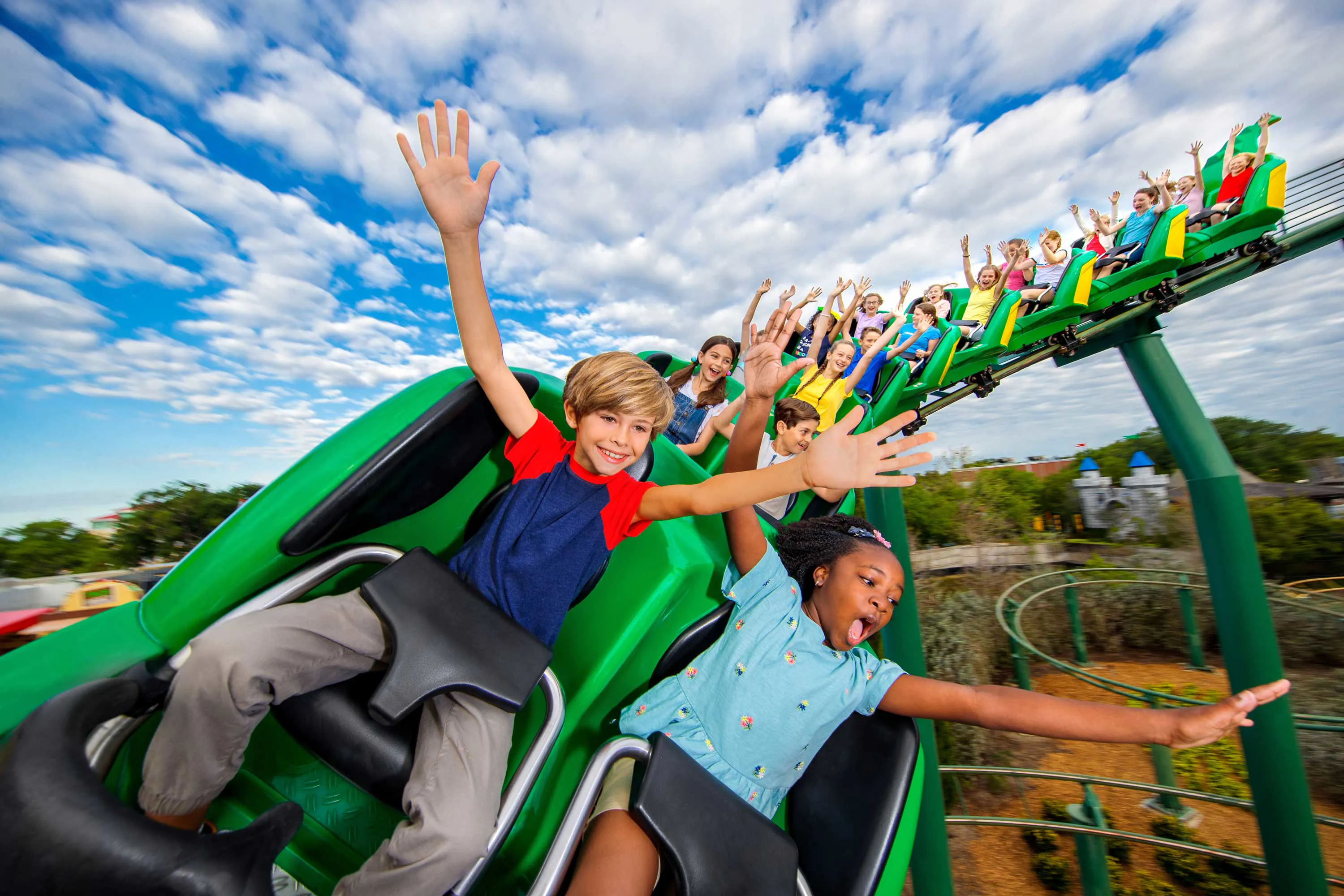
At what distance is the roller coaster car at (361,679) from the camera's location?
2.27 ft

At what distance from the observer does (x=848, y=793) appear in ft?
3.34

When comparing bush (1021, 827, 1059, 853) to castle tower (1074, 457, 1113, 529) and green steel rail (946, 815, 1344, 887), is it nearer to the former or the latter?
green steel rail (946, 815, 1344, 887)

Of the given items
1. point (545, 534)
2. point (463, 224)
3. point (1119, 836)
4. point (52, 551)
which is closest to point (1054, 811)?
point (1119, 836)

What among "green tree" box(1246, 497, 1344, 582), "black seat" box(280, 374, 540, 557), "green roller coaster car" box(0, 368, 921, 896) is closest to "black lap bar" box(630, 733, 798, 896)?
"green roller coaster car" box(0, 368, 921, 896)

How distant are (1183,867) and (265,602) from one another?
7300 millimetres

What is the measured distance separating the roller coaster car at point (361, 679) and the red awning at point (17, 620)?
1181mm

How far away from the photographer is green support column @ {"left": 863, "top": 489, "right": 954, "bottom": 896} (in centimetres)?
231

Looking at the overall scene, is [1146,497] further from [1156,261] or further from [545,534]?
[545,534]

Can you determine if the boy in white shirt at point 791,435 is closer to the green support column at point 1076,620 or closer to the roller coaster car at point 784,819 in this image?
the roller coaster car at point 784,819

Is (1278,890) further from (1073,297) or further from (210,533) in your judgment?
(210,533)

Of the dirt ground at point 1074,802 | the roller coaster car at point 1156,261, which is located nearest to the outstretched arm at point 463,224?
the roller coaster car at point 1156,261

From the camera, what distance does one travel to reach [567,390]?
1.08 m

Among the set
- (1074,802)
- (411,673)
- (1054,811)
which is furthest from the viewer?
(1054,811)

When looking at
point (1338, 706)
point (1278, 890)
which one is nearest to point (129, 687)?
point (1278, 890)
